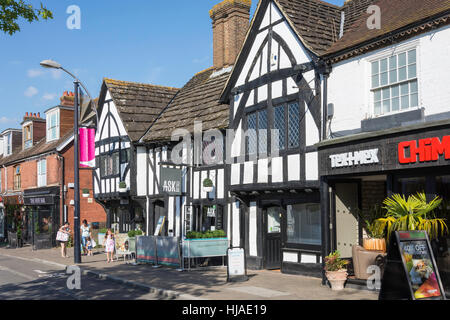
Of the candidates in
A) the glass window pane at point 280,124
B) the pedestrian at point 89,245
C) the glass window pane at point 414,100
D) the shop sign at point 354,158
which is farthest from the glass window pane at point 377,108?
the pedestrian at point 89,245

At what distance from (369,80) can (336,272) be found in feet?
15.9

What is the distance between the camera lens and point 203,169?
→ 19500 millimetres

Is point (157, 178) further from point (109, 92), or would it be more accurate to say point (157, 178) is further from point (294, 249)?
point (294, 249)

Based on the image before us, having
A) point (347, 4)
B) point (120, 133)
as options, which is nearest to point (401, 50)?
point (347, 4)

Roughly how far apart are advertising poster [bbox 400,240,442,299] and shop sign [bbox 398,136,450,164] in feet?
7.25

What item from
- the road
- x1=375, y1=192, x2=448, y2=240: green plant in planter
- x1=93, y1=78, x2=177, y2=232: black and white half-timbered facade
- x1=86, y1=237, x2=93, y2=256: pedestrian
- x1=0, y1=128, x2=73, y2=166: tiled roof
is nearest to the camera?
x1=375, y1=192, x2=448, y2=240: green plant in planter

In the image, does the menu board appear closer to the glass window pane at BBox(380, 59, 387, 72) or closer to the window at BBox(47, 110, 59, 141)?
the glass window pane at BBox(380, 59, 387, 72)

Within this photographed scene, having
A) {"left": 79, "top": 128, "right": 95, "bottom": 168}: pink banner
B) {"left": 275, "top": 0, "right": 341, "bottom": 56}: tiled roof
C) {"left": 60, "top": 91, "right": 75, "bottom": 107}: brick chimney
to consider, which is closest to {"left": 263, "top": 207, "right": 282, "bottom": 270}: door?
{"left": 275, "top": 0, "right": 341, "bottom": 56}: tiled roof

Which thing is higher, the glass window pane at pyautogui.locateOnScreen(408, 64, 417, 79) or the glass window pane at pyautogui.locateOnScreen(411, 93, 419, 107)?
the glass window pane at pyautogui.locateOnScreen(408, 64, 417, 79)

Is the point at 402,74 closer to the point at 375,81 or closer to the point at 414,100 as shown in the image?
the point at 414,100

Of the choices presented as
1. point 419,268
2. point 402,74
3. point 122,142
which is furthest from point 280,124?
point 122,142

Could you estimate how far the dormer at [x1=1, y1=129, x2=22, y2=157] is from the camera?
131ft

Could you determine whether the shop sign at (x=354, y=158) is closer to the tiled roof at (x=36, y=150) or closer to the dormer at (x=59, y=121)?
the tiled roof at (x=36, y=150)

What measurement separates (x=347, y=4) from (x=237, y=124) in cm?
542
